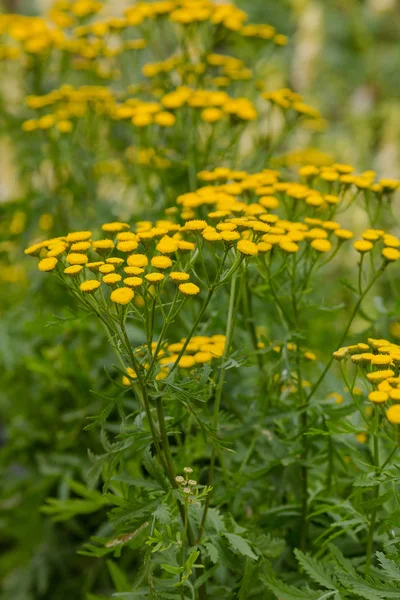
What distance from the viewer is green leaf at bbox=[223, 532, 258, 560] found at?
1.01 m

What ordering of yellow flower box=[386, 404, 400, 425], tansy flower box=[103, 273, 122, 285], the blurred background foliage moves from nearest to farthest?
yellow flower box=[386, 404, 400, 425] < tansy flower box=[103, 273, 122, 285] < the blurred background foliage

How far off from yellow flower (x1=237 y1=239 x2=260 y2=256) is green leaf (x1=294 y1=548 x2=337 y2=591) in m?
0.40

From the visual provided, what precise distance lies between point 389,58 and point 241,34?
262cm

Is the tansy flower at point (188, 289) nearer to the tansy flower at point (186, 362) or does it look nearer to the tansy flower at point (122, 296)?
the tansy flower at point (122, 296)

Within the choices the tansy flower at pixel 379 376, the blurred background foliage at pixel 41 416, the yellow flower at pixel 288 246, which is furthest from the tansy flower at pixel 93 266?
the blurred background foliage at pixel 41 416

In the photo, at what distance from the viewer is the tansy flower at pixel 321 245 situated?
3.63ft

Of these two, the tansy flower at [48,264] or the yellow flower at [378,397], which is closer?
the yellow flower at [378,397]

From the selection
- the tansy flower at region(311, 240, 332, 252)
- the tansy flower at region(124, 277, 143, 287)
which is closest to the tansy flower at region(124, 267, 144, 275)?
the tansy flower at region(124, 277, 143, 287)

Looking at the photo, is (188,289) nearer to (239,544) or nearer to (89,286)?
(89,286)

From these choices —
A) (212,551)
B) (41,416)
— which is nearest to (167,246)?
(212,551)

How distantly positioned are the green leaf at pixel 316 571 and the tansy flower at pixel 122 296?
1.36 feet

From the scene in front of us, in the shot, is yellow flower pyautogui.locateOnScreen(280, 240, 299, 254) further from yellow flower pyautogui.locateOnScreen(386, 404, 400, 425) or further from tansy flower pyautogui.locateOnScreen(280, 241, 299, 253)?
yellow flower pyautogui.locateOnScreen(386, 404, 400, 425)

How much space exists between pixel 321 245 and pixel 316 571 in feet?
1.50

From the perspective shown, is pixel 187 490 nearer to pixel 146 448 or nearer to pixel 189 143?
pixel 146 448
